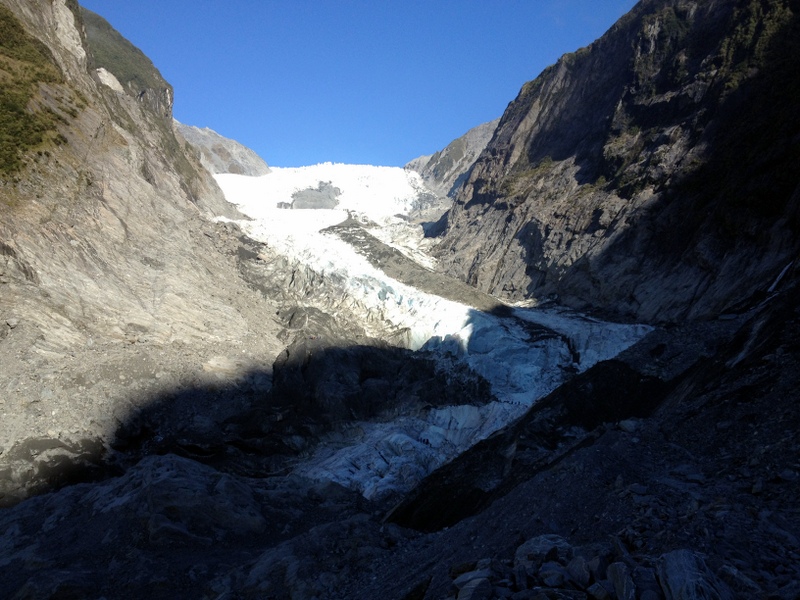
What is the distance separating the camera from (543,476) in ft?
29.1

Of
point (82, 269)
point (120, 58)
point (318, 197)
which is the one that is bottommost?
point (82, 269)

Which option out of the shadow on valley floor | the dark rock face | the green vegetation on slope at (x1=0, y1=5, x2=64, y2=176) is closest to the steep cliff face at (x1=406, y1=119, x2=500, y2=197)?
the dark rock face

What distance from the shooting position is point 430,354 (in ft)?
99.2

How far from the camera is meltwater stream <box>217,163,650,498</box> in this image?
21.0 meters

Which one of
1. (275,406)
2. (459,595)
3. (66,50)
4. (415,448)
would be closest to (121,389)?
(275,406)

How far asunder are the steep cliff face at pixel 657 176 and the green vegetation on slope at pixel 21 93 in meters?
30.0

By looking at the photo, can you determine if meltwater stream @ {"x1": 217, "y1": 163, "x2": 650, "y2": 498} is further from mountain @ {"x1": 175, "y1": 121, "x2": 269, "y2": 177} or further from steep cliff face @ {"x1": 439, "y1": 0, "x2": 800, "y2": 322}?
mountain @ {"x1": 175, "y1": 121, "x2": 269, "y2": 177}

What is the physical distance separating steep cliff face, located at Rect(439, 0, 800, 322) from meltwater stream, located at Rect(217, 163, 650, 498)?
12.9ft

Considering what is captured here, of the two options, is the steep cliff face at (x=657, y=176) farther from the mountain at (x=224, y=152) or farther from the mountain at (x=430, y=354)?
the mountain at (x=224, y=152)

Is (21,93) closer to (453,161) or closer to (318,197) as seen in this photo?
(318,197)

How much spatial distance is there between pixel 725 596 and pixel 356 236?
44693 millimetres

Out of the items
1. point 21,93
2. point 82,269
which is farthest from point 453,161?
point 82,269

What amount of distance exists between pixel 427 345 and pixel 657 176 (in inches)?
718

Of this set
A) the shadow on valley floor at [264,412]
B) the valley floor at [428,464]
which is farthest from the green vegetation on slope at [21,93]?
the shadow on valley floor at [264,412]
